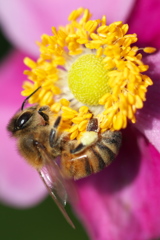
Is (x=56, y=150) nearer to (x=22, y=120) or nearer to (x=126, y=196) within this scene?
(x=22, y=120)

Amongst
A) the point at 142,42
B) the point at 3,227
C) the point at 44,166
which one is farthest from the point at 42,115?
the point at 3,227

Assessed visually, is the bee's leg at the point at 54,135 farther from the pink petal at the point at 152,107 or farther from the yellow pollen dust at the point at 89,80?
the pink petal at the point at 152,107

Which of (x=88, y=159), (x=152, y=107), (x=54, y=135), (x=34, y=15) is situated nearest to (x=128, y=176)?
(x=152, y=107)

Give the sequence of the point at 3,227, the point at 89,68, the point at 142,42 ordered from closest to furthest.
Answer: the point at 89,68, the point at 142,42, the point at 3,227

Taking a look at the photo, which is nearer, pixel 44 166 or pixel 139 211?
pixel 44 166

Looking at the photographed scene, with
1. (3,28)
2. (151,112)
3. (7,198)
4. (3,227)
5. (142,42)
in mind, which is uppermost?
(3,28)

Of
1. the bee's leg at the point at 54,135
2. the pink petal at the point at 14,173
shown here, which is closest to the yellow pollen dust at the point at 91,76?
the bee's leg at the point at 54,135

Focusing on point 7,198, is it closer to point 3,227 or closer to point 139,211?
point 3,227
